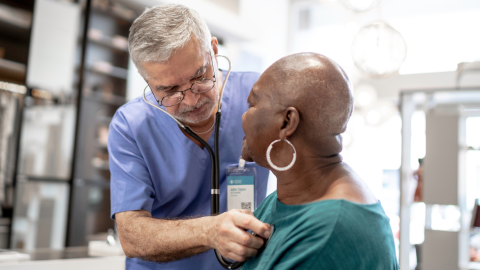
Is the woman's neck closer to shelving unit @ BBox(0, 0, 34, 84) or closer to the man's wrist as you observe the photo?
the man's wrist

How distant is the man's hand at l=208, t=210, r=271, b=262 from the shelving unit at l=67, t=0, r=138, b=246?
3.08 meters

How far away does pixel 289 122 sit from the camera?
2.72ft

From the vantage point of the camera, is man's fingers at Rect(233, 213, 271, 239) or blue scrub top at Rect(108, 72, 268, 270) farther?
blue scrub top at Rect(108, 72, 268, 270)

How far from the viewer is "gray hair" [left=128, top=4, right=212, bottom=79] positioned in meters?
1.07

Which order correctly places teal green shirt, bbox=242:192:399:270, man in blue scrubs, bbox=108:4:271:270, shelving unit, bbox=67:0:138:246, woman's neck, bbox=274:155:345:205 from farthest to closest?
1. shelving unit, bbox=67:0:138:246
2. man in blue scrubs, bbox=108:4:271:270
3. woman's neck, bbox=274:155:345:205
4. teal green shirt, bbox=242:192:399:270

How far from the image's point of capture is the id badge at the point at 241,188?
1220mm

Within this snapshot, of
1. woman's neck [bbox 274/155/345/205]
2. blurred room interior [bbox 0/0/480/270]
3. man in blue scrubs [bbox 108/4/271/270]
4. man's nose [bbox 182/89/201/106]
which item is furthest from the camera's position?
blurred room interior [bbox 0/0/480/270]

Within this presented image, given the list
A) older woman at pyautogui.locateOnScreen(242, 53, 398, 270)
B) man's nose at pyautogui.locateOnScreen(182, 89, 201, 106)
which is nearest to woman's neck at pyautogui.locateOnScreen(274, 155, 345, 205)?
older woman at pyautogui.locateOnScreen(242, 53, 398, 270)

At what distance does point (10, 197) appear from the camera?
10.2 ft

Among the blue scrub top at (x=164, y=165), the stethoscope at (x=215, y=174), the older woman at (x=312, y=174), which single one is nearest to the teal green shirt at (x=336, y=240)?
the older woman at (x=312, y=174)

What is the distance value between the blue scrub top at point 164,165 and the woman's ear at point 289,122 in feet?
1.63

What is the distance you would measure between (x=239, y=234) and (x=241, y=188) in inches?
16.3

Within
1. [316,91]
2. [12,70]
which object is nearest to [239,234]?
[316,91]

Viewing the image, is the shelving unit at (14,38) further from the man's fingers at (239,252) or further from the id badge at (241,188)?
the man's fingers at (239,252)
